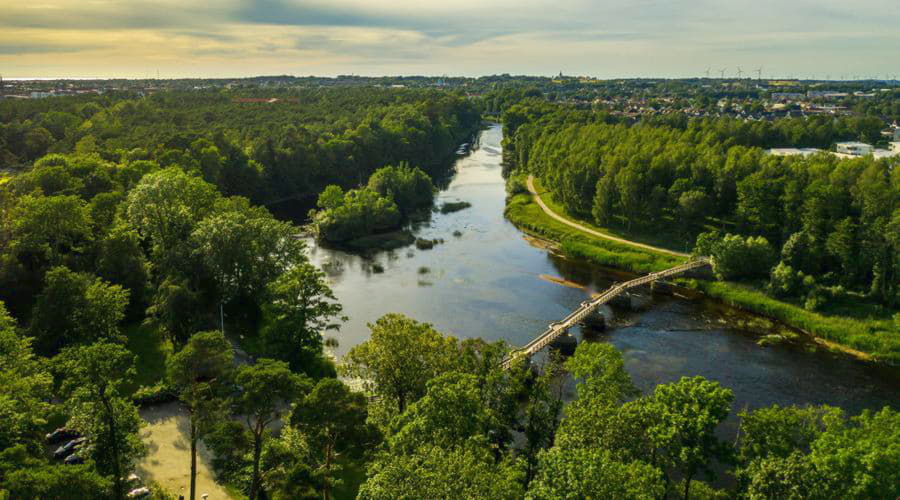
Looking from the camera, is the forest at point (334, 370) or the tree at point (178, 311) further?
the tree at point (178, 311)

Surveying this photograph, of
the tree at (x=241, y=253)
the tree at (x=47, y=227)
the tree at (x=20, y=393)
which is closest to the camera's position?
the tree at (x=20, y=393)

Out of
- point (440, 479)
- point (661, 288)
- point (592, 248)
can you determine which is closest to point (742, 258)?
point (661, 288)

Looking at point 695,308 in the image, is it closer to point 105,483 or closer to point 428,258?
point 428,258

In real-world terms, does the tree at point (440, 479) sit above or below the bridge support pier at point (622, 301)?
above

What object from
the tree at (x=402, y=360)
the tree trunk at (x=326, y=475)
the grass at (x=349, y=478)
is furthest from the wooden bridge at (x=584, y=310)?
the tree trunk at (x=326, y=475)

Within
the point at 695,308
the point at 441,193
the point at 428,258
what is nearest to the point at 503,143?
the point at 441,193

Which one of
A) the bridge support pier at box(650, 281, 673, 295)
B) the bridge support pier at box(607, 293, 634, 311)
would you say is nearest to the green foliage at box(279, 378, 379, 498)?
the bridge support pier at box(607, 293, 634, 311)

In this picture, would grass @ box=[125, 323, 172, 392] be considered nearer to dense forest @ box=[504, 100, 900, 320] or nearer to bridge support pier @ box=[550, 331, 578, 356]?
bridge support pier @ box=[550, 331, 578, 356]

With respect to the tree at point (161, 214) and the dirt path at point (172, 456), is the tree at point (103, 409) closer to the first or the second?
the dirt path at point (172, 456)
